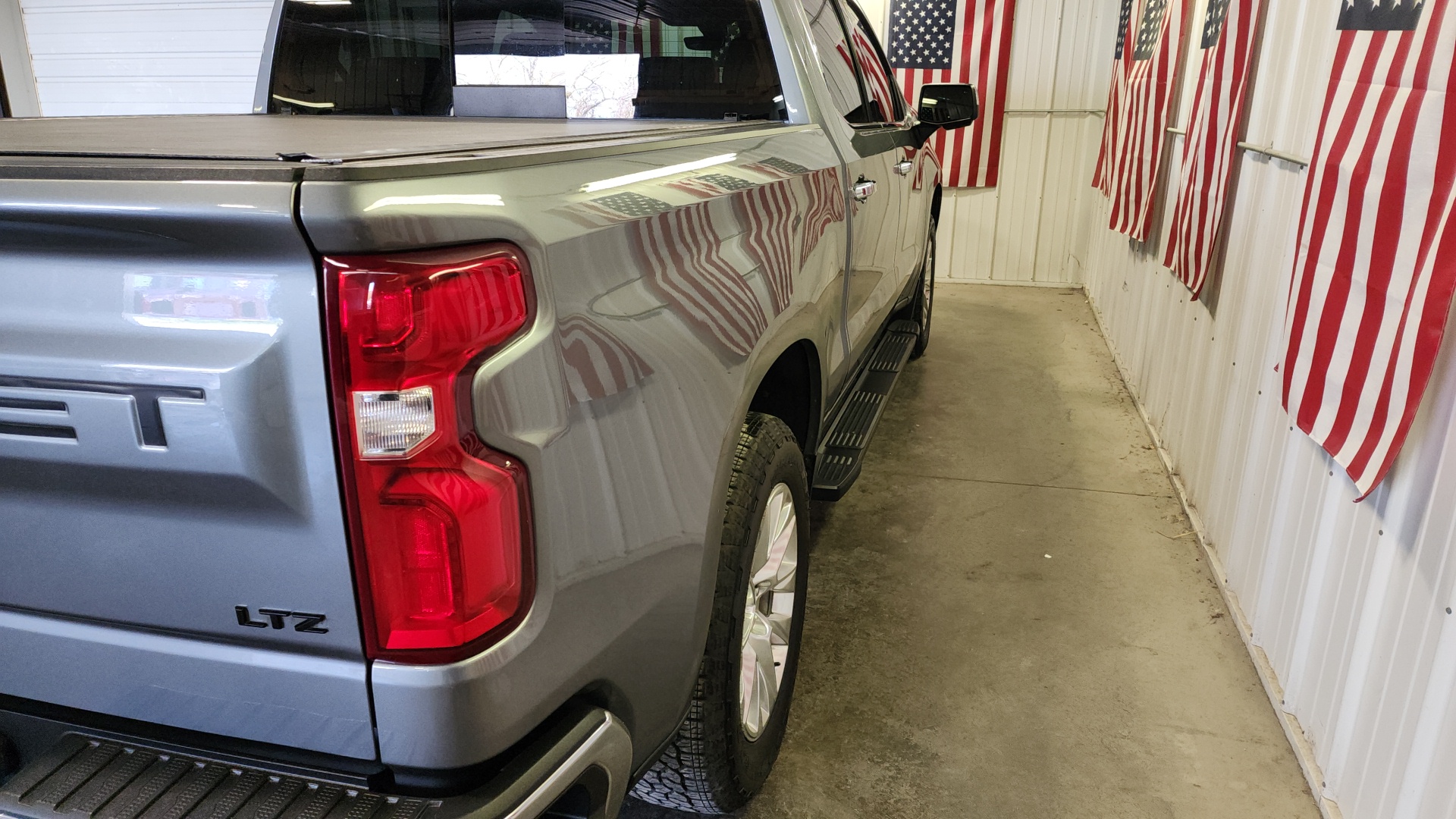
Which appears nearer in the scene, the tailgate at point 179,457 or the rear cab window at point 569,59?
the tailgate at point 179,457

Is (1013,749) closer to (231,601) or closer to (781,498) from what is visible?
(781,498)

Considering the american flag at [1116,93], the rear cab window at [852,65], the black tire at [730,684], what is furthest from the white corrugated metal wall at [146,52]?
the black tire at [730,684]

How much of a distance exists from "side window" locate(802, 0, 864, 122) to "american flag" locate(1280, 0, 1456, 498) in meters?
1.30

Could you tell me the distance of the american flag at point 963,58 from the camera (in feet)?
26.0

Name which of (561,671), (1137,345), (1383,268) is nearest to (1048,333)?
(1137,345)

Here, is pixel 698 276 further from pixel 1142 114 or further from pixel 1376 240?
pixel 1142 114

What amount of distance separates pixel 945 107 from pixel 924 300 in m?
1.66

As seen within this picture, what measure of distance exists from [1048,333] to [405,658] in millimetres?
6167

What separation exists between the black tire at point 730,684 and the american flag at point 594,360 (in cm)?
53

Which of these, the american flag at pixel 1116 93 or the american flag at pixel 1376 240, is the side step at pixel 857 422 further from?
the american flag at pixel 1116 93

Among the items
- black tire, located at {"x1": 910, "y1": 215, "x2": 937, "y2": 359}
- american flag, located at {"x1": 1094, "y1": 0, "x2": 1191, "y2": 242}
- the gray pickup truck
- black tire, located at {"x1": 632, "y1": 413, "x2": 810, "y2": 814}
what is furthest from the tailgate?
american flag, located at {"x1": 1094, "y1": 0, "x2": 1191, "y2": 242}

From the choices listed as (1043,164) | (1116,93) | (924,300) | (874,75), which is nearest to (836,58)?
(874,75)

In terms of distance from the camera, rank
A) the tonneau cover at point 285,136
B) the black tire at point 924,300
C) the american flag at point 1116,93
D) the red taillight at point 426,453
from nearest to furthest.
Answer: the red taillight at point 426,453 → the tonneau cover at point 285,136 → the black tire at point 924,300 → the american flag at point 1116,93

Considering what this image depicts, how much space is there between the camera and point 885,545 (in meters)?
3.37
